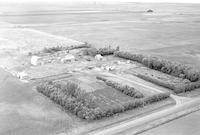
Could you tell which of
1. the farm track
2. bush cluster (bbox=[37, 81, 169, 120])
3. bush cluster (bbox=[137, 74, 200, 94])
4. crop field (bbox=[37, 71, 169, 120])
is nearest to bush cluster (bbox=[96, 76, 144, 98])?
crop field (bbox=[37, 71, 169, 120])

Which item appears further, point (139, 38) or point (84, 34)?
point (84, 34)

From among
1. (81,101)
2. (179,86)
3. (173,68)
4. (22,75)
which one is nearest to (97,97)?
(81,101)

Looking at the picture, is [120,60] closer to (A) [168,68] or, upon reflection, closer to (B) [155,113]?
(A) [168,68]

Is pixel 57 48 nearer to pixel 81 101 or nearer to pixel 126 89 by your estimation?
pixel 126 89

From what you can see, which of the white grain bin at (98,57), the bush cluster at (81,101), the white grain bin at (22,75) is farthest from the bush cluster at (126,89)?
the white grain bin at (98,57)

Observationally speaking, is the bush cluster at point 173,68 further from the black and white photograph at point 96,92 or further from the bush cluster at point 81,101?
the bush cluster at point 81,101

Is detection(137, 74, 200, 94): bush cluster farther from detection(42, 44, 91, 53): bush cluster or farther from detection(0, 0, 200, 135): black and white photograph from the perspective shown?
detection(42, 44, 91, 53): bush cluster

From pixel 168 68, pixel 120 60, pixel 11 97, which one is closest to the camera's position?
pixel 11 97

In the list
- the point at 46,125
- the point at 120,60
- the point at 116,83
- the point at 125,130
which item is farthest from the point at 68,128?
the point at 120,60

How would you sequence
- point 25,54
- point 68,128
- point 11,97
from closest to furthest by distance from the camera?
point 68,128, point 11,97, point 25,54
